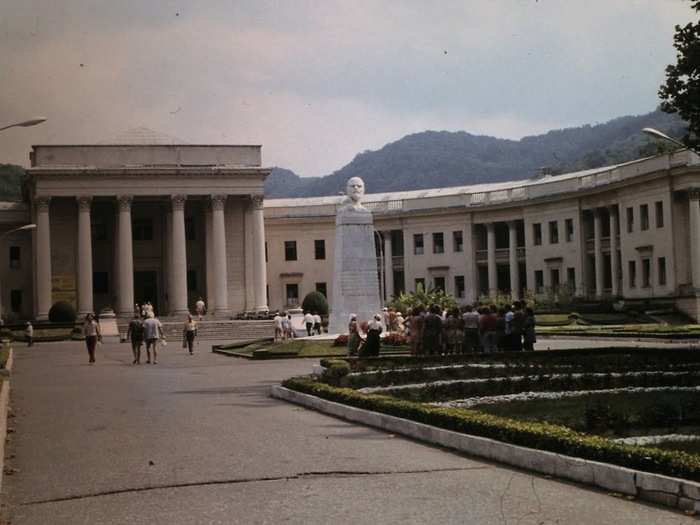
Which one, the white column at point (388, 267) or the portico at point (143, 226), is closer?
the portico at point (143, 226)

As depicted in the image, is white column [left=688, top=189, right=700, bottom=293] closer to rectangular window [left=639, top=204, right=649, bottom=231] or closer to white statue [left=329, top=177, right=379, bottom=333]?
rectangular window [left=639, top=204, right=649, bottom=231]

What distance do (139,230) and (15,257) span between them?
398 inches

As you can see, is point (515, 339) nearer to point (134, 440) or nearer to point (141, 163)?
point (134, 440)

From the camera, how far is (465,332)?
36.4 m

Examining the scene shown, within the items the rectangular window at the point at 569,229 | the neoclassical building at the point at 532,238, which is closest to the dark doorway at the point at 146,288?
the neoclassical building at the point at 532,238

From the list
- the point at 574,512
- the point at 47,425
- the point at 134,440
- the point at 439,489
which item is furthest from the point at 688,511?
the point at 47,425

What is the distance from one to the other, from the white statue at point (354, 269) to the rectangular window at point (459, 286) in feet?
153

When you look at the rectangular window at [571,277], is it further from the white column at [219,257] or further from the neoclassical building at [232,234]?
the white column at [219,257]

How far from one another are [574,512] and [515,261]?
81.1 metres

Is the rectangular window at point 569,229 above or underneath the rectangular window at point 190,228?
underneath

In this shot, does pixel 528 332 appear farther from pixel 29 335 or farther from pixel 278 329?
pixel 29 335

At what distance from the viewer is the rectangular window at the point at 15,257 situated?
92.1 meters

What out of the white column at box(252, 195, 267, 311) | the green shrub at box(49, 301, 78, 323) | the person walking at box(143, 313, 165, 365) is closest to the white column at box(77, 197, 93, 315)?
the green shrub at box(49, 301, 78, 323)

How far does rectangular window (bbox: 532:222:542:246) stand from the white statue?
40750mm
